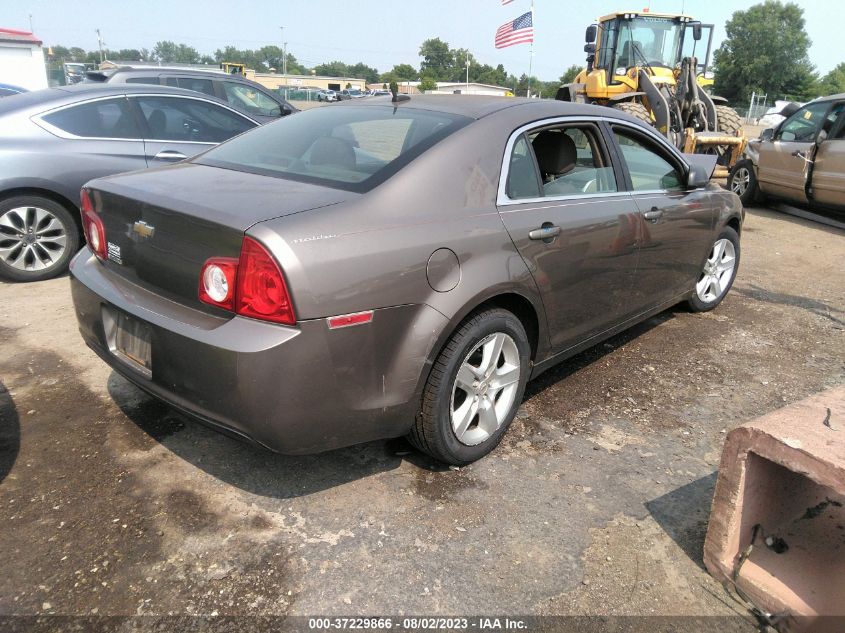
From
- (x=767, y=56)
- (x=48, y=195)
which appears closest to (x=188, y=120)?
(x=48, y=195)

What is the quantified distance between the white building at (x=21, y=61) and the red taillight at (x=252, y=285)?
28484 millimetres

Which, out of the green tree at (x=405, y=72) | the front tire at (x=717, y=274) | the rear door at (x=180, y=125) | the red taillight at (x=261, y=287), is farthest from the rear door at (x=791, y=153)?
the green tree at (x=405, y=72)

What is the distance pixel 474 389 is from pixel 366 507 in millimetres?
684

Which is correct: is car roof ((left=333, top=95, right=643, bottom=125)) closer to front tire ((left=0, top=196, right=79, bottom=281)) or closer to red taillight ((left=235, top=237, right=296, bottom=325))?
red taillight ((left=235, top=237, right=296, bottom=325))

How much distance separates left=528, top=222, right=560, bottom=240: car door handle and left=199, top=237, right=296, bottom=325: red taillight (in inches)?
49.5

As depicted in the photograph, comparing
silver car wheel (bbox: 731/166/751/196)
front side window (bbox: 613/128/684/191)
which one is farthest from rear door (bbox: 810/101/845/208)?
front side window (bbox: 613/128/684/191)

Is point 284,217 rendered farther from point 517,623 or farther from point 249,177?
point 517,623

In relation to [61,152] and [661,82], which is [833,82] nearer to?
[661,82]

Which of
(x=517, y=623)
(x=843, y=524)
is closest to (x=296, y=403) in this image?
(x=517, y=623)

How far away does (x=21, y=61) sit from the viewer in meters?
26.0

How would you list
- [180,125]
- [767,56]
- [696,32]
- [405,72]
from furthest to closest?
1. [405,72]
2. [767,56]
3. [696,32]
4. [180,125]

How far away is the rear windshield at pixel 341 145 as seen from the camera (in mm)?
2711

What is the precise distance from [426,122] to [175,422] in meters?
1.91

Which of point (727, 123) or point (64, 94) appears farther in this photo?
point (727, 123)
